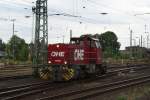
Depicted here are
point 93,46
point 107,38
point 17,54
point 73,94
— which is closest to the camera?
point 73,94

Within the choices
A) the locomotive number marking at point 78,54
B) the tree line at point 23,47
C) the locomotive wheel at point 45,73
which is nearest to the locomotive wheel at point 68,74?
the locomotive wheel at point 45,73

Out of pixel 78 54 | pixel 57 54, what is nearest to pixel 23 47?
pixel 78 54

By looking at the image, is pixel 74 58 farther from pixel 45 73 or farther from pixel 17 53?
pixel 17 53

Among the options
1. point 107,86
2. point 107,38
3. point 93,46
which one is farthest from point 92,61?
point 107,38

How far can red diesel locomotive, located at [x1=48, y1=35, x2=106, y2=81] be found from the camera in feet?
76.1

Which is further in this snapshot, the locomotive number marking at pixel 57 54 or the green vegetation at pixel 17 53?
the green vegetation at pixel 17 53

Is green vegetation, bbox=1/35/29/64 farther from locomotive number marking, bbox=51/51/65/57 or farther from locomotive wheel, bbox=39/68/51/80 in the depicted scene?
locomotive wheel, bbox=39/68/51/80

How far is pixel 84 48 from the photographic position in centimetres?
2492

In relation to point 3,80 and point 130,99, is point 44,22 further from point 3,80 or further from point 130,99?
point 130,99

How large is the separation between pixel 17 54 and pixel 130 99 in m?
78.6

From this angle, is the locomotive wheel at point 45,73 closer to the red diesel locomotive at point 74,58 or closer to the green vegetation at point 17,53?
the red diesel locomotive at point 74,58

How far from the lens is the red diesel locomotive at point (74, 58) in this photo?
76.1ft

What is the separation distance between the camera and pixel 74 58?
79.1 feet

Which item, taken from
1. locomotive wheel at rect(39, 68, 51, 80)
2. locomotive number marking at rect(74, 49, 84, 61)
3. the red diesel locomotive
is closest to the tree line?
the red diesel locomotive
